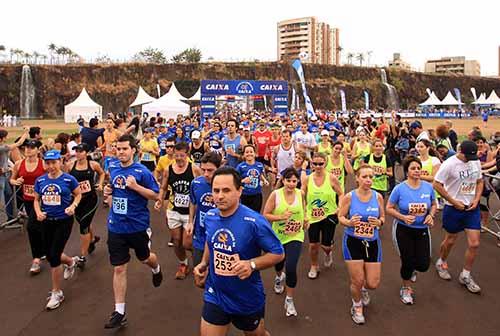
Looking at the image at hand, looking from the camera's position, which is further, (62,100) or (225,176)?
(62,100)

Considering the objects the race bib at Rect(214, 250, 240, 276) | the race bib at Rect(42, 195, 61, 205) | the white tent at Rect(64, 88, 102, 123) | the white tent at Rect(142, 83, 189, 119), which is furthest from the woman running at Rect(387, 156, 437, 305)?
the white tent at Rect(64, 88, 102, 123)

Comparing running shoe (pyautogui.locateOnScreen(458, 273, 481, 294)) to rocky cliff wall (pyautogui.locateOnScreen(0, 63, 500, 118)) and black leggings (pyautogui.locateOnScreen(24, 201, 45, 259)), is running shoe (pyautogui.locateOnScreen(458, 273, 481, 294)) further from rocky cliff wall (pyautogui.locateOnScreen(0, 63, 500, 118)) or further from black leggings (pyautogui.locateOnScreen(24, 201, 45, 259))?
rocky cliff wall (pyautogui.locateOnScreen(0, 63, 500, 118))

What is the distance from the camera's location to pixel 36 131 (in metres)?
7.98

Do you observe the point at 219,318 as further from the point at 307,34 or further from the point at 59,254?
the point at 307,34

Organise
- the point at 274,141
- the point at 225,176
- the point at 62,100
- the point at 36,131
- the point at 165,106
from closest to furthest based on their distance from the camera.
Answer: the point at 225,176 < the point at 36,131 < the point at 274,141 < the point at 165,106 < the point at 62,100

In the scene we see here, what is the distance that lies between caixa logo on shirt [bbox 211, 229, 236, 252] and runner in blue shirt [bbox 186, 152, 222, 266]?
1471 millimetres

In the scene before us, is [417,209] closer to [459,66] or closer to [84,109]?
[84,109]

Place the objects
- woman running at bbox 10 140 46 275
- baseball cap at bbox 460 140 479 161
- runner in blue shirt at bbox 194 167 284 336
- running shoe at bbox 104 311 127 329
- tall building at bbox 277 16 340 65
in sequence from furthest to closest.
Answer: tall building at bbox 277 16 340 65 → woman running at bbox 10 140 46 275 → baseball cap at bbox 460 140 479 161 → running shoe at bbox 104 311 127 329 → runner in blue shirt at bbox 194 167 284 336

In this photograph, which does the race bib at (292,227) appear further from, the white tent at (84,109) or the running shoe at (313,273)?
the white tent at (84,109)

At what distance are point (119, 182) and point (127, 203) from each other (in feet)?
0.81

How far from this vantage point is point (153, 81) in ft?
204

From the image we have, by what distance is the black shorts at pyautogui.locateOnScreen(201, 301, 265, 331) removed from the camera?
3096mm

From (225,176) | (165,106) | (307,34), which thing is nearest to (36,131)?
(225,176)

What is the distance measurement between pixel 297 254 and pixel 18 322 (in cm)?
309
